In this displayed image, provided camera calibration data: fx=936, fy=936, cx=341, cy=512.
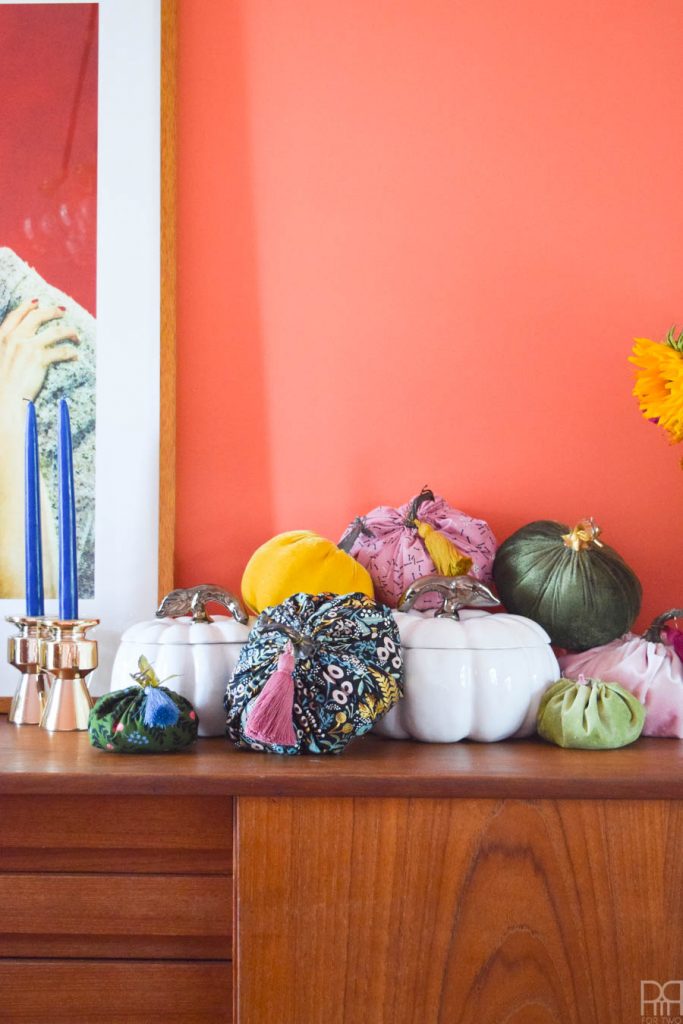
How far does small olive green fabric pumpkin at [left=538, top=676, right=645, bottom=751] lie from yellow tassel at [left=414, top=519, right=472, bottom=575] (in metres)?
0.21

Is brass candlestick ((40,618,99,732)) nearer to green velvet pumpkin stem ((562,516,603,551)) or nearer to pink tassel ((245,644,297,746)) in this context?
pink tassel ((245,644,297,746))

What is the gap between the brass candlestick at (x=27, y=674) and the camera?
3.52 feet

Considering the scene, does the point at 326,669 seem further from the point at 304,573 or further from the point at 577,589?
the point at 577,589

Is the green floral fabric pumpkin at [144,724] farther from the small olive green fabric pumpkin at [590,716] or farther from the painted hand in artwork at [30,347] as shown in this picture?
the painted hand in artwork at [30,347]

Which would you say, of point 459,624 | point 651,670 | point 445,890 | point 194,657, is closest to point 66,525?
point 194,657

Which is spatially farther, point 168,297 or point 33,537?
point 168,297

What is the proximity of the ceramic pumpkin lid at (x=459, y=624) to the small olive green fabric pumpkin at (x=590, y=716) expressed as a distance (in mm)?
65

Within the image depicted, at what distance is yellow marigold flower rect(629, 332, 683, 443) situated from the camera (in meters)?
1.04

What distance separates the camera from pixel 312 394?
1244 millimetres

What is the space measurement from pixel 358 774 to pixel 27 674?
19.0 inches

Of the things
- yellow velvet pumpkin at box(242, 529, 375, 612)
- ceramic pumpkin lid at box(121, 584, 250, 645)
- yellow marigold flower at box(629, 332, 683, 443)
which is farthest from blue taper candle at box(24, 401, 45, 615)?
yellow marigold flower at box(629, 332, 683, 443)

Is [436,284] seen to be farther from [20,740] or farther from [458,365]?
[20,740]

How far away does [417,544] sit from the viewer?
1116 millimetres

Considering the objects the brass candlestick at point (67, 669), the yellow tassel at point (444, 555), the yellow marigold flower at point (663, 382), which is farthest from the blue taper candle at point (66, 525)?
the yellow marigold flower at point (663, 382)
